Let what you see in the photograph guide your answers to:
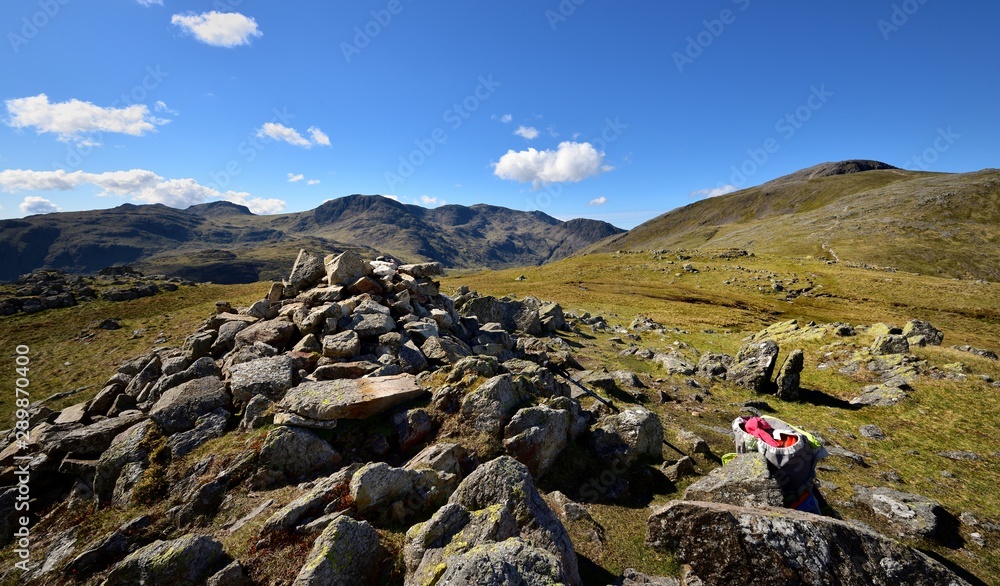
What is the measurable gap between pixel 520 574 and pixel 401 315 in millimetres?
19488

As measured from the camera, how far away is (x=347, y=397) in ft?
51.1

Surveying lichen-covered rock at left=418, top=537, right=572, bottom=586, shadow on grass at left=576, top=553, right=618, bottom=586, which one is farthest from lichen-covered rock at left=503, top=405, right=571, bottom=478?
lichen-covered rock at left=418, top=537, right=572, bottom=586

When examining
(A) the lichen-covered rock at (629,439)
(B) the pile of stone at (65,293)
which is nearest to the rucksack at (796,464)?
(A) the lichen-covered rock at (629,439)

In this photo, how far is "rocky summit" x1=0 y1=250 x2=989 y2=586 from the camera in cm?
914

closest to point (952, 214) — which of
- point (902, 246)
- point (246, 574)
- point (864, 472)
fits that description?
point (902, 246)

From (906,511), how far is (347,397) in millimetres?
22338

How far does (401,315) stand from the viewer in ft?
82.3

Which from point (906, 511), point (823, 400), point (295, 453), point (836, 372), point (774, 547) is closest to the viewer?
point (774, 547)

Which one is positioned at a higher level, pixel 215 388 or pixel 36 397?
pixel 215 388

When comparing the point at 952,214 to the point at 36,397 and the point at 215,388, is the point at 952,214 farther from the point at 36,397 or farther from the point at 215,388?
the point at 36,397

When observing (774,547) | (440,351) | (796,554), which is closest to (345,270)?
(440,351)

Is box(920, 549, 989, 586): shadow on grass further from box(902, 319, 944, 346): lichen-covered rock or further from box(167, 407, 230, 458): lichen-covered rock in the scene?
box(902, 319, 944, 346): lichen-covered rock

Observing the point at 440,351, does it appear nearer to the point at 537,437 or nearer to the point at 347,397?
the point at 347,397

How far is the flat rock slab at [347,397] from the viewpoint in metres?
15.1
